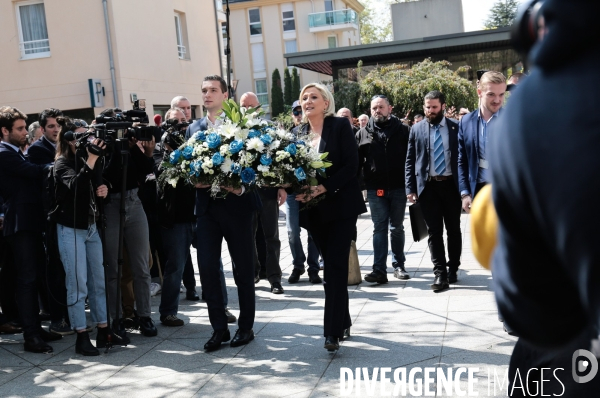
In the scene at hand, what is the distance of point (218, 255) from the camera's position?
21.6ft

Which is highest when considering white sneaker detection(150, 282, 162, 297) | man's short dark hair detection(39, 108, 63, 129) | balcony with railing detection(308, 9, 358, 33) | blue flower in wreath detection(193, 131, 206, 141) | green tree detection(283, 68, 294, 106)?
balcony with railing detection(308, 9, 358, 33)

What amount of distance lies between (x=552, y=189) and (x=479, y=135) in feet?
20.0

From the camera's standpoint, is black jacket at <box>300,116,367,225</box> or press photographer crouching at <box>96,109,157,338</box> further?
press photographer crouching at <box>96,109,157,338</box>

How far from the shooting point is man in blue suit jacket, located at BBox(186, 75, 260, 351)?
255 inches

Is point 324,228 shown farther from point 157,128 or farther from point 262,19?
point 262,19

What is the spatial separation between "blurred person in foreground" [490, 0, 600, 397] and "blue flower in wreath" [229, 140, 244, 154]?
487 cm

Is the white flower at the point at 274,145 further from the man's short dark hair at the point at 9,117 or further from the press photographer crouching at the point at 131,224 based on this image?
the man's short dark hair at the point at 9,117

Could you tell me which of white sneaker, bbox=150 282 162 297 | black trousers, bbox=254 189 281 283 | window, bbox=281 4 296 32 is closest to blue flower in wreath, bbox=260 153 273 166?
black trousers, bbox=254 189 281 283

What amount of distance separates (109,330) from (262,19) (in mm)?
59067

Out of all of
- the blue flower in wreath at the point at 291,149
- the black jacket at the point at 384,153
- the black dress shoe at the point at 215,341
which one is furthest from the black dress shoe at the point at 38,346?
the black jacket at the point at 384,153

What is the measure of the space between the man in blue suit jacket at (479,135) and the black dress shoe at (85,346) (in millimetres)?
3730

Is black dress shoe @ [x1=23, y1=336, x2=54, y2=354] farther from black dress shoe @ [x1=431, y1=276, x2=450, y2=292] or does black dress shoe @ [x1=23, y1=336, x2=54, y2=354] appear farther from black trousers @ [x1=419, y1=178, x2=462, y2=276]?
black trousers @ [x1=419, y1=178, x2=462, y2=276]

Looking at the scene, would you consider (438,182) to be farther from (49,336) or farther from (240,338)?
(49,336)

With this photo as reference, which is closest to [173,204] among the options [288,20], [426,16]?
[426,16]
